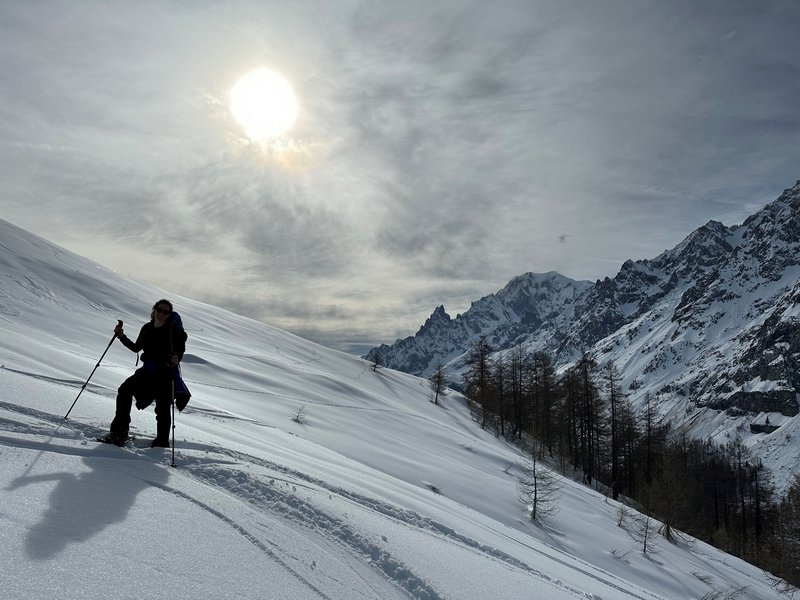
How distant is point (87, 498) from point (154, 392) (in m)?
2.39

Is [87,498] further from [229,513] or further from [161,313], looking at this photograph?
[161,313]

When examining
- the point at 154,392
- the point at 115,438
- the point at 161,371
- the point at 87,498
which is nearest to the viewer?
the point at 87,498

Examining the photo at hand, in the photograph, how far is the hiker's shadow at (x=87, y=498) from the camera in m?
3.19

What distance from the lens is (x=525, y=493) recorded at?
1758 cm

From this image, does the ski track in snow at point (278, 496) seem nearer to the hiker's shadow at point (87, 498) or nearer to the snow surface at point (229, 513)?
the snow surface at point (229, 513)

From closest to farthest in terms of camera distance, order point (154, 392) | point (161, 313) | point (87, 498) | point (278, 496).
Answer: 1. point (87, 498)
2. point (278, 496)
3. point (154, 392)
4. point (161, 313)

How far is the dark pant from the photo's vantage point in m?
6.03

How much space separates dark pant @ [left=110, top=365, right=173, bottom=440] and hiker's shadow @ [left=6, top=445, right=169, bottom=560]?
772 millimetres

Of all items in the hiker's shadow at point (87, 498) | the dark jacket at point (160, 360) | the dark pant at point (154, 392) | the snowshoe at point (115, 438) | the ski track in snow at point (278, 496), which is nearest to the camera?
the hiker's shadow at point (87, 498)

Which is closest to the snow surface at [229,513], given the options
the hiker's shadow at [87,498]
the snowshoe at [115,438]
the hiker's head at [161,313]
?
the hiker's shadow at [87,498]

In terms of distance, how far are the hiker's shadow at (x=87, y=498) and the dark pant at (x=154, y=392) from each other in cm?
77

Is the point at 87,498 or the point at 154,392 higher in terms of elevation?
the point at 154,392

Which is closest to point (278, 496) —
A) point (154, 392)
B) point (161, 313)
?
point (154, 392)

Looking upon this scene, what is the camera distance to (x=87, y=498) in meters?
3.99
